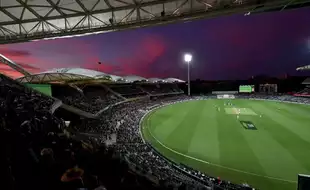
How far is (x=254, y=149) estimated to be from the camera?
50.9 ft

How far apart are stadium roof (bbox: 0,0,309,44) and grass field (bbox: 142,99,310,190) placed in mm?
8763

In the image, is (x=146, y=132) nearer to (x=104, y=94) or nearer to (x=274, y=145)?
(x=274, y=145)

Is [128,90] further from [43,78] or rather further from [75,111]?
[75,111]

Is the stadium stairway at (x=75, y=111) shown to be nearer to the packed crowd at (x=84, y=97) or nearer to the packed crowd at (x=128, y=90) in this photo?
the packed crowd at (x=84, y=97)

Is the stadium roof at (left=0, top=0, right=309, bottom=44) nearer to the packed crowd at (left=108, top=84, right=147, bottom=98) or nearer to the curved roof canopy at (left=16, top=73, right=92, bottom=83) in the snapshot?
the curved roof canopy at (left=16, top=73, right=92, bottom=83)

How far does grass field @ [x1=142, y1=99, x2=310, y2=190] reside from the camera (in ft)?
38.7

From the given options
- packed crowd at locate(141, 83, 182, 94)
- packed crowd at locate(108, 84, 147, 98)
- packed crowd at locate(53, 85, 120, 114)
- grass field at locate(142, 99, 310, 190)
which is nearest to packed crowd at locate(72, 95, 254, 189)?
grass field at locate(142, 99, 310, 190)

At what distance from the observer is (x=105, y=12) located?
951 centimetres

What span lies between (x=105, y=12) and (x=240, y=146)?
13.7 meters

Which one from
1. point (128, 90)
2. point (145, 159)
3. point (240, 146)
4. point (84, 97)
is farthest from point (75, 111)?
point (128, 90)

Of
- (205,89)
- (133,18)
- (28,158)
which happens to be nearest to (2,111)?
(28,158)

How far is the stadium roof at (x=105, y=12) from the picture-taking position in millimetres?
7863

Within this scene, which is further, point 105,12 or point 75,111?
point 75,111

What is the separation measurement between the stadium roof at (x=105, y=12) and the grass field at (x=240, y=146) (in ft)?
28.7
